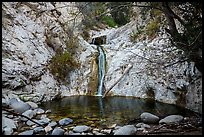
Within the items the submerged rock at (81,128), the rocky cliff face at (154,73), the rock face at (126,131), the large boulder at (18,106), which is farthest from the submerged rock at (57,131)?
the rocky cliff face at (154,73)

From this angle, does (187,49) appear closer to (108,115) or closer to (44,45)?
(108,115)

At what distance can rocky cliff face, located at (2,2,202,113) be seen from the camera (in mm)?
10192

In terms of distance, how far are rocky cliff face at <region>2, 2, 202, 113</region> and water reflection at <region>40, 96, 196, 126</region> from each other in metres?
0.65

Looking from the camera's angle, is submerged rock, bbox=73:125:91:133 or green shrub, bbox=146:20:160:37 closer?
submerged rock, bbox=73:125:91:133

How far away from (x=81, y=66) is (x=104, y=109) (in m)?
4.90

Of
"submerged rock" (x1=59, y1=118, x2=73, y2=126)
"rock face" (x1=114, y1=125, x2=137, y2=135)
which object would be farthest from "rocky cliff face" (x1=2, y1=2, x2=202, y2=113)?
"submerged rock" (x1=59, y1=118, x2=73, y2=126)

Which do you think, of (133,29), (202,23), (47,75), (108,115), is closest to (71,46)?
(47,75)

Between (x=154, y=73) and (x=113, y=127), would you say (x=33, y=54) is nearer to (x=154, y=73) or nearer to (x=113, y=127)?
(x=154, y=73)

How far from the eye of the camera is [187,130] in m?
6.43

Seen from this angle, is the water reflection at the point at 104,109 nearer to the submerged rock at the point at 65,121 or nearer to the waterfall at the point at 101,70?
the submerged rock at the point at 65,121

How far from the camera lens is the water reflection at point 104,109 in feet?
27.2

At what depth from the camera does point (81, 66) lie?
14.1 m

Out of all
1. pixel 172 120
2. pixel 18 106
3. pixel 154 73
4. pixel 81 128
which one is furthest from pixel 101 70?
pixel 81 128

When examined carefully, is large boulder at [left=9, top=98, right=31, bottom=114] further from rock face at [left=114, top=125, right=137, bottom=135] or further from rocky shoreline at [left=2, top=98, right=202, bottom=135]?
rock face at [left=114, top=125, right=137, bottom=135]
